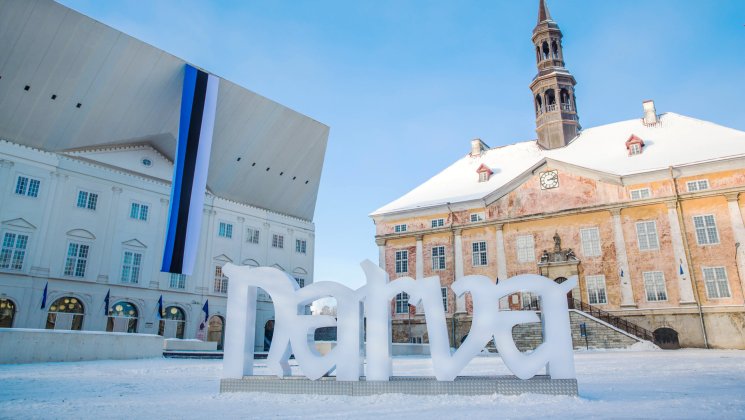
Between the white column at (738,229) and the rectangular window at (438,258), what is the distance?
59.8 ft

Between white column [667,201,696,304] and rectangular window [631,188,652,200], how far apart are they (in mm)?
1332

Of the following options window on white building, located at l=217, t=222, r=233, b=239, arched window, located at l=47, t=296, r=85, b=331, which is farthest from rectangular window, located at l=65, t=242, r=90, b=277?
window on white building, located at l=217, t=222, r=233, b=239

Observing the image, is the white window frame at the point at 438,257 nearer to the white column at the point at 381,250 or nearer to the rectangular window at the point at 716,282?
the white column at the point at 381,250

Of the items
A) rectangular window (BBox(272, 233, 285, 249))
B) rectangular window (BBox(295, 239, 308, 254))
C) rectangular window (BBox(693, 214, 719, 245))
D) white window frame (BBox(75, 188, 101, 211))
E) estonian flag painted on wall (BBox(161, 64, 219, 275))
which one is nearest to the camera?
rectangular window (BBox(693, 214, 719, 245))

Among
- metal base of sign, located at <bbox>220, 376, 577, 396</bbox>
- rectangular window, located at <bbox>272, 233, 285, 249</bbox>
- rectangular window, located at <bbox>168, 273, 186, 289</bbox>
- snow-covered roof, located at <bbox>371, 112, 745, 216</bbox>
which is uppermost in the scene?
snow-covered roof, located at <bbox>371, 112, 745, 216</bbox>

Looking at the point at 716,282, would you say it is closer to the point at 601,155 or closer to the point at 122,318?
the point at 601,155

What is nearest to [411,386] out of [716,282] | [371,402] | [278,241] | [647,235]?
[371,402]

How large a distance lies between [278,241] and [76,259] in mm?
16854

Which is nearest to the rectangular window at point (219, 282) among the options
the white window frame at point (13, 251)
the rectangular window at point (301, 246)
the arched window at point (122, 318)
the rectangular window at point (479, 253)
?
the arched window at point (122, 318)

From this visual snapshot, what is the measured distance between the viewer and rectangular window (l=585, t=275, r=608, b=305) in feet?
98.3

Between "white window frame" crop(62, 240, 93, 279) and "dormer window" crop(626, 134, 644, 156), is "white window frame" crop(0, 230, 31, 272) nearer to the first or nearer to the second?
"white window frame" crop(62, 240, 93, 279)

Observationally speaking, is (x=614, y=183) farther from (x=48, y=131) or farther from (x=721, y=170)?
(x=48, y=131)

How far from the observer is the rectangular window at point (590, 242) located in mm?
30906

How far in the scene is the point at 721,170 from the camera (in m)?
27.8
